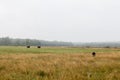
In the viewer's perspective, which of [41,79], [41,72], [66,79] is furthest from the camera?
[41,72]

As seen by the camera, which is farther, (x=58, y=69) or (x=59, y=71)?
(x=58, y=69)

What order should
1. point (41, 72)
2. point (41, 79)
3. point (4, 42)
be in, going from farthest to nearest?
1. point (4, 42)
2. point (41, 72)
3. point (41, 79)

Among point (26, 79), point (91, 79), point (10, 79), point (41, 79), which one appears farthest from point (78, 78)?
point (10, 79)

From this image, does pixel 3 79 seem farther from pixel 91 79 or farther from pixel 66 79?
pixel 91 79

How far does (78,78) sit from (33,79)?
2.02 m

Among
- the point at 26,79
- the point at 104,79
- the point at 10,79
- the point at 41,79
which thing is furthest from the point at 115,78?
the point at 10,79

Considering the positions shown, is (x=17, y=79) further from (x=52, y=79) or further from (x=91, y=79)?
(x=91, y=79)

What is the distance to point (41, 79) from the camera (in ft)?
32.8

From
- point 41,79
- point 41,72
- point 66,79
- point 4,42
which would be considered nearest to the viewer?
point 66,79

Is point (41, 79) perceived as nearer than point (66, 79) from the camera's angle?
No

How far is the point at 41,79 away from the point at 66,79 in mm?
1273

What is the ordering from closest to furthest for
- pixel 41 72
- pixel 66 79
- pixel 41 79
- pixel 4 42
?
pixel 66 79 → pixel 41 79 → pixel 41 72 → pixel 4 42

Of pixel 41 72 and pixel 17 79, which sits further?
pixel 41 72

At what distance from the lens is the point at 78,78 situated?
987cm
